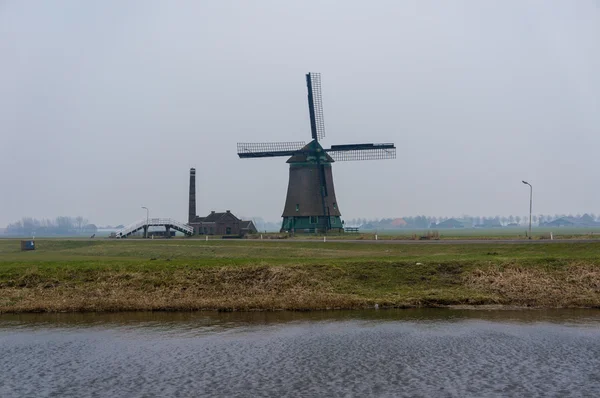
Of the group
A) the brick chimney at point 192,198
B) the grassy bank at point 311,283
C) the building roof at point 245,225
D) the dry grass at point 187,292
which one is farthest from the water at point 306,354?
the brick chimney at point 192,198

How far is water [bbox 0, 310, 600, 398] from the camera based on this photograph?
1841 cm

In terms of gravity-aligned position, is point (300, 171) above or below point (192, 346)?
above

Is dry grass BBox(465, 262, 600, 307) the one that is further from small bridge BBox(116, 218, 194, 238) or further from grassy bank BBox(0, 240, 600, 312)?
small bridge BBox(116, 218, 194, 238)

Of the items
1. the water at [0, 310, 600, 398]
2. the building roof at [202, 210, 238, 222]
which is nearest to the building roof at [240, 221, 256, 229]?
the building roof at [202, 210, 238, 222]

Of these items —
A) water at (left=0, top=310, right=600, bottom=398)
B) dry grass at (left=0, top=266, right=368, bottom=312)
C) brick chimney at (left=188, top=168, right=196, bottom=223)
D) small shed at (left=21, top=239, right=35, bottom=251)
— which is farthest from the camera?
brick chimney at (left=188, top=168, right=196, bottom=223)

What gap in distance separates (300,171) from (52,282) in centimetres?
→ 4942

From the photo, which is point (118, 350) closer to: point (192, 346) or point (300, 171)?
point (192, 346)

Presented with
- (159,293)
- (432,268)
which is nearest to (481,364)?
(432,268)

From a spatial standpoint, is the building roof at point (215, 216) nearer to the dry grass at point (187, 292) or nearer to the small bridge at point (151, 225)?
the small bridge at point (151, 225)

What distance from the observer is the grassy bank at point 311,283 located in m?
33.5

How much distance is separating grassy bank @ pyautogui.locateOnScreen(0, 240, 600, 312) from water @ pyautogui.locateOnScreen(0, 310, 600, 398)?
6.93ft

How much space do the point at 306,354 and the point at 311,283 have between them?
1361 centimetres

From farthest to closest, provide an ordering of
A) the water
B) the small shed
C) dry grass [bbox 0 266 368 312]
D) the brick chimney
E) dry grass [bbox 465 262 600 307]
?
the brick chimney → the small shed → dry grass [bbox 0 266 368 312] → dry grass [bbox 465 262 600 307] → the water

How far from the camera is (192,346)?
24312mm
